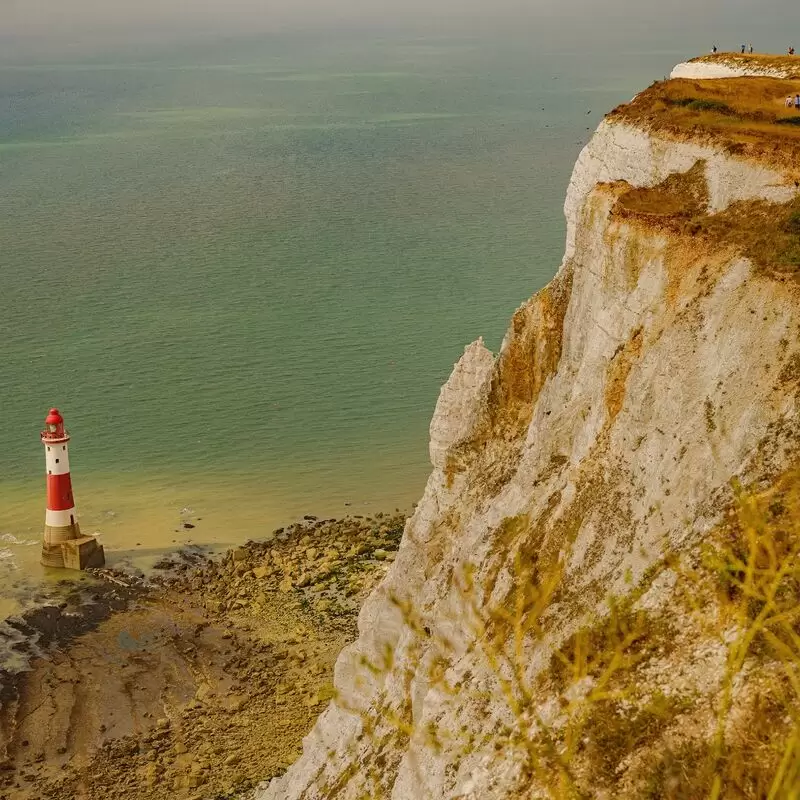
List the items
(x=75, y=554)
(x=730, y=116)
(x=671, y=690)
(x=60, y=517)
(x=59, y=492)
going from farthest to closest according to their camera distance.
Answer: (x=60, y=517)
(x=59, y=492)
(x=75, y=554)
(x=730, y=116)
(x=671, y=690)

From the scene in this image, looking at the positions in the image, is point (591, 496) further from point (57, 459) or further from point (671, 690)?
point (57, 459)

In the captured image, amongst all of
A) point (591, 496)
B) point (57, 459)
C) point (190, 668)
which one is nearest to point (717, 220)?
point (591, 496)

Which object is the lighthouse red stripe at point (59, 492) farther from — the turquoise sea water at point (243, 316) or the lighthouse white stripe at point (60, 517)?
the turquoise sea water at point (243, 316)

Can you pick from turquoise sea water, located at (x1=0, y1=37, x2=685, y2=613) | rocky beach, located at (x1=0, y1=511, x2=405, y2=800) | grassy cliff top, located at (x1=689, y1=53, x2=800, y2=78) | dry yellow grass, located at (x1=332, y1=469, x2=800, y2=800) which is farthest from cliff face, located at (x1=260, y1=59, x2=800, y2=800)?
turquoise sea water, located at (x1=0, y1=37, x2=685, y2=613)

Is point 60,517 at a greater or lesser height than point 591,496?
lesser

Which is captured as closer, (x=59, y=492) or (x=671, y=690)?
(x=671, y=690)

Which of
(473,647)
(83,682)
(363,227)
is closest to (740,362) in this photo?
(473,647)
